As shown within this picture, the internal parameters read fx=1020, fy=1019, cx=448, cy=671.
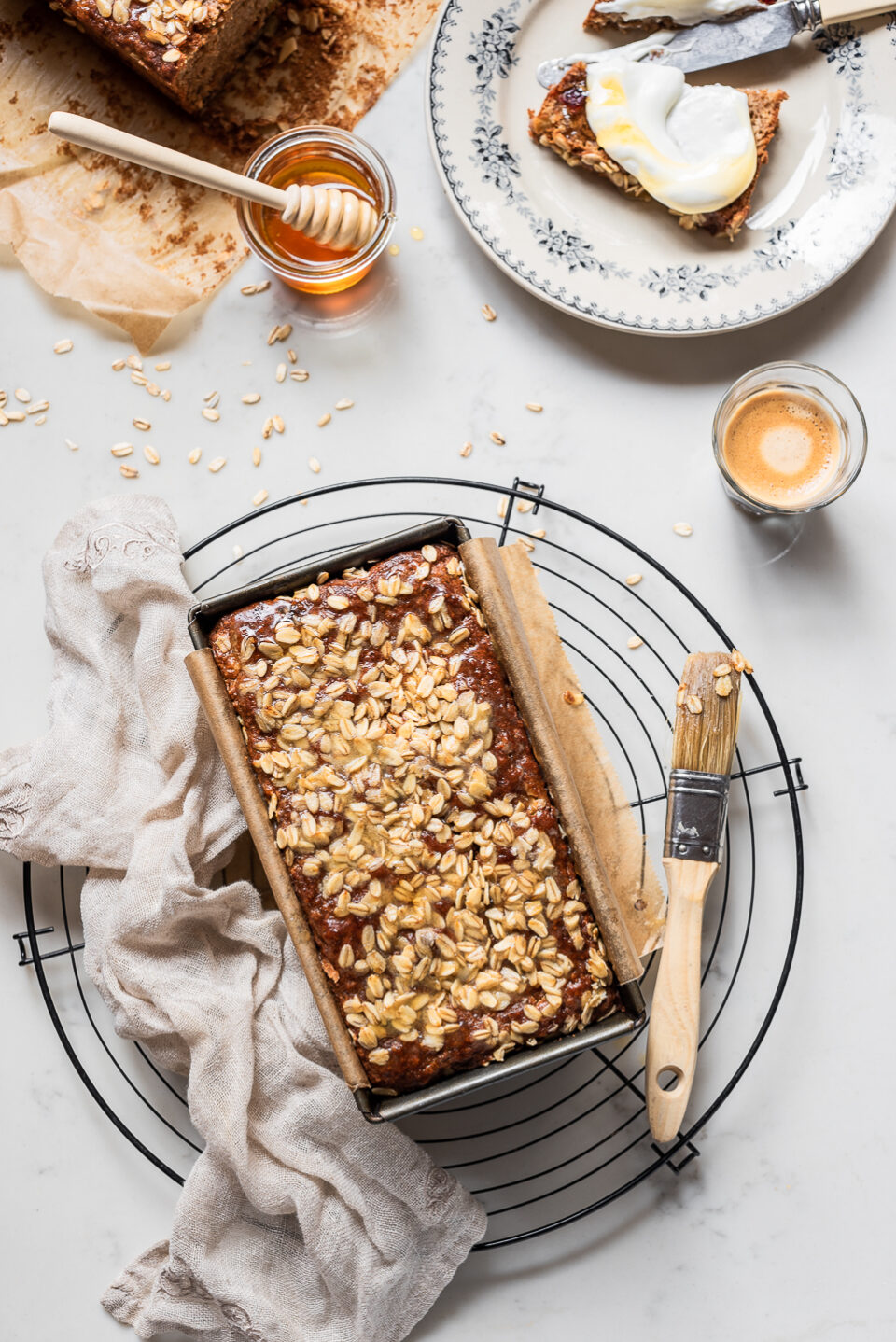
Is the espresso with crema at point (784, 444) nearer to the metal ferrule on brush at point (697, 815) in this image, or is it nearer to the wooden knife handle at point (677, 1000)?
the metal ferrule on brush at point (697, 815)

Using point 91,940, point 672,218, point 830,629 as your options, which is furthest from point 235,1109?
point 672,218

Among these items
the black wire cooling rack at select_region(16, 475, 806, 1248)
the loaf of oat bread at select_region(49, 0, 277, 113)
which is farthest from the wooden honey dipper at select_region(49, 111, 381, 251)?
the black wire cooling rack at select_region(16, 475, 806, 1248)

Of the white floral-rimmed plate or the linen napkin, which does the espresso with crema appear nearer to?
the white floral-rimmed plate

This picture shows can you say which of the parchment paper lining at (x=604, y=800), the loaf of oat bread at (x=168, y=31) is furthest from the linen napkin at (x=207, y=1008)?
the loaf of oat bread at (x=168, y=31)

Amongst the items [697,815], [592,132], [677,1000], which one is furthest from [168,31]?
[677,1000]

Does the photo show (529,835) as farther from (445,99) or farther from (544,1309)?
(445,99)
